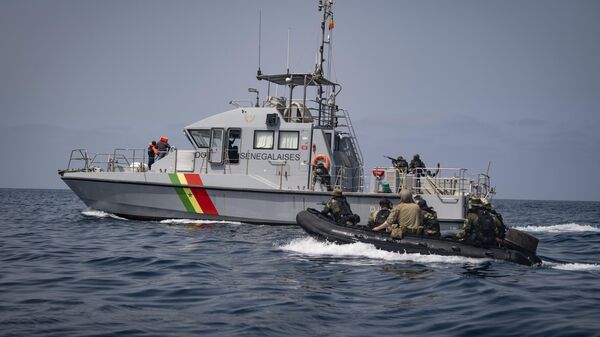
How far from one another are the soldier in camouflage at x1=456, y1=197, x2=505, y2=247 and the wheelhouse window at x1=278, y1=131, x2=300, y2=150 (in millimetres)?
7476

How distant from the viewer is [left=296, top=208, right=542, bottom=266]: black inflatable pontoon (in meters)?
10.2

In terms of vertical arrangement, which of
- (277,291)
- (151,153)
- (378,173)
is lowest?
(277,291)

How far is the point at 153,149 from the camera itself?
59.3ft

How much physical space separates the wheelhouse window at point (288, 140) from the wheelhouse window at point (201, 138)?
96.6 inches

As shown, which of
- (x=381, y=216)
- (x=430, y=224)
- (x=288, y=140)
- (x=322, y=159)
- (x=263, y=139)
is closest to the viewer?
(x=430, y=224)

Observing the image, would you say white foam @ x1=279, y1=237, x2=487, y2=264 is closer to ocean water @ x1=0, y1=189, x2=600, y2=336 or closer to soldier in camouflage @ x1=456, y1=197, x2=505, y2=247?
ocean water @ x1=0, y1=189, x2=600, y2=336

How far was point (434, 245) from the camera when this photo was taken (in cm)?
1064

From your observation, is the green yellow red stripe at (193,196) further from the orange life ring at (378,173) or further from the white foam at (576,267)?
the white foam at (576,267)

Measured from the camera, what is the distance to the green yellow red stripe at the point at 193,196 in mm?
16859

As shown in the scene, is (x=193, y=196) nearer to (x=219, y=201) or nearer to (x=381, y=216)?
(x=219, y=201)

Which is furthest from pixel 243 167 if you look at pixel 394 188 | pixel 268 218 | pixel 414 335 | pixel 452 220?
pixel 414 335

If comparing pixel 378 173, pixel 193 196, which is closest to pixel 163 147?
pixel 193 196

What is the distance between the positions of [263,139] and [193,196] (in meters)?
2.73

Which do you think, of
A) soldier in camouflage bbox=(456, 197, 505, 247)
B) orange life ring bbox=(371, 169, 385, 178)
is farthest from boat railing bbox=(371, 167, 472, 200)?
→ soldier in camouflage bbox=(456, 197, 505, 247)
